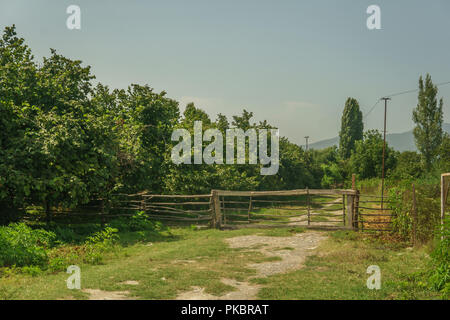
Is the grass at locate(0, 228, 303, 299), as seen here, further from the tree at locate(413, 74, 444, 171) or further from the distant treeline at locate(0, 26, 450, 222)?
the tree at locate(413, 74, 444, 171)

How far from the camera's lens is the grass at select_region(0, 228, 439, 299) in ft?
19.0

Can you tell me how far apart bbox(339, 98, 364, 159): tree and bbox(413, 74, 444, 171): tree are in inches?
490

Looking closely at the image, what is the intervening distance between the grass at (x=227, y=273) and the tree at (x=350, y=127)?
153ft

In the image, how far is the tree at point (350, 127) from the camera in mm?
55219

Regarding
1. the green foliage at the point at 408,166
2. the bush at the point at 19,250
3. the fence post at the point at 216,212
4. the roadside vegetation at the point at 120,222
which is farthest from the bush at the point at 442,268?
the green foliage at the point at 408,166

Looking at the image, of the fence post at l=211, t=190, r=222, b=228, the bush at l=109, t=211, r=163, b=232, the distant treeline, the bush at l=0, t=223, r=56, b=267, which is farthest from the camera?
the fence post at l=211, t=190, r=222, b=228

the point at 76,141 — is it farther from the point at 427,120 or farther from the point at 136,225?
the point at 427,120

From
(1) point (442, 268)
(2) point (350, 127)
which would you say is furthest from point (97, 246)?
(2) point (350, 127)

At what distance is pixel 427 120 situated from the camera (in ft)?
140

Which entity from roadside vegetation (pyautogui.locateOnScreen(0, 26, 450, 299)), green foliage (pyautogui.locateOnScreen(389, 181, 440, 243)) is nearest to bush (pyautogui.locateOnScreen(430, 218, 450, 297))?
roadside vegetation (pyautogui.locateOnScreen(0, 26, 450, 299))

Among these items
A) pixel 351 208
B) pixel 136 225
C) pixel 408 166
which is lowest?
pixel 136 225

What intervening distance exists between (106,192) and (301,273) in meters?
8.80

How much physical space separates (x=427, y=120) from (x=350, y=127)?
45.4ft

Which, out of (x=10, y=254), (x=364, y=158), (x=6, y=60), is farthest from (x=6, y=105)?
(x=364, y=158)
